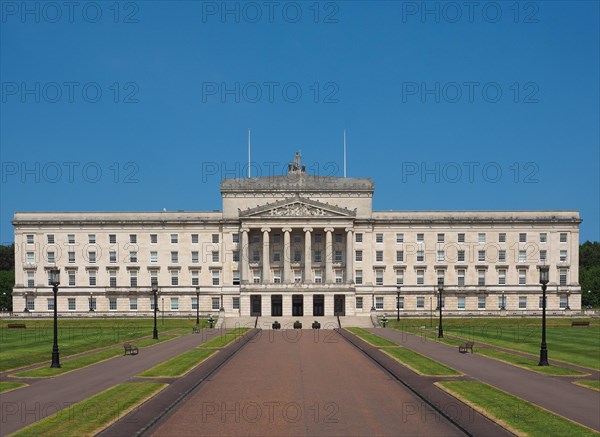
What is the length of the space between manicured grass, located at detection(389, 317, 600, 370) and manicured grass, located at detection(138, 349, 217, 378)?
2624 centimetres

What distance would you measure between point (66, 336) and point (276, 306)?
4702 cm

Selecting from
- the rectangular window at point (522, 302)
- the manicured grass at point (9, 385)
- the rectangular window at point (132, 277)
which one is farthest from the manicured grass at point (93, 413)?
the rectangular window at point (522, 302)

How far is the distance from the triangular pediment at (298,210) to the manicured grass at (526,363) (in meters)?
61.8

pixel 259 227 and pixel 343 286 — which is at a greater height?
pixel 259 227

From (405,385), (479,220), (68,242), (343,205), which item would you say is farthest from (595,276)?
(405,385)

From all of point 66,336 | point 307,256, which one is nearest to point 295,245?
point 307,256

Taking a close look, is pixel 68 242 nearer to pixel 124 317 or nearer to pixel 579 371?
pixel 124 317

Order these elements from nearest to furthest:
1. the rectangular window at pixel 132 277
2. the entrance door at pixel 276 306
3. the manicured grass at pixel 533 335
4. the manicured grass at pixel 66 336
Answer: the manicured grass at pixel 66 336
the manicured grass at pixel 533 335
the entrance door at pixel 276 306
the rectangular window at pixel 132 277

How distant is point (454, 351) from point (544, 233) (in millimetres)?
75802

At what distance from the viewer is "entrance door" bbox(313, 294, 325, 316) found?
11356 centimetres

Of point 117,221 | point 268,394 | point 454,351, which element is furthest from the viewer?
point 117,221

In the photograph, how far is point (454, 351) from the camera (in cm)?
5394

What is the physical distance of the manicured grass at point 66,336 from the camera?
5047cm

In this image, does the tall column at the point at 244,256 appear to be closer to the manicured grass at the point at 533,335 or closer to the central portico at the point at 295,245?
the central portico at the point at 295,245
